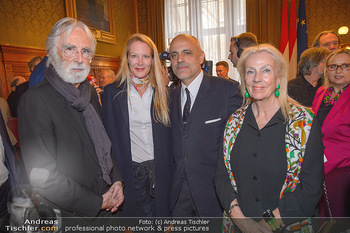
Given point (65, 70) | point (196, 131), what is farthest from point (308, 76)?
point (65, 70)

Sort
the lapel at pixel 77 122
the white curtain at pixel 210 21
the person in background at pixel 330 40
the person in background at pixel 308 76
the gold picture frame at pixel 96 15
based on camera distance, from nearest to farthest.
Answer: the lapel at pixel 77 122, the person in background at pixel 308 76, the person in background at pixel 330 40, the gold picture frame at pixel 96 15, the white curtain at pixel 210 21

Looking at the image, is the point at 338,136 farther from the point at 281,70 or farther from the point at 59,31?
the point at 59,31

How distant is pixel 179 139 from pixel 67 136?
0.82m

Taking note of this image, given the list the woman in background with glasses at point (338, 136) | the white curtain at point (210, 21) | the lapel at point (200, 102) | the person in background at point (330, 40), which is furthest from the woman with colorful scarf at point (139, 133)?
the white curtain at point (210, 21)

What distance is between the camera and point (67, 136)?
1391 millimetres

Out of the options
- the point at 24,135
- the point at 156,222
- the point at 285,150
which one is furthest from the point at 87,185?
the point at 285,150

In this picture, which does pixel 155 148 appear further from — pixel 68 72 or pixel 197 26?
pixel 197 26

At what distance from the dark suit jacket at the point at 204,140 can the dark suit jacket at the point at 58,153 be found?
0.65 m

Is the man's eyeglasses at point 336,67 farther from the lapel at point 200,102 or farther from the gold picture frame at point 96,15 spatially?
the gold picture frame at point 96,15

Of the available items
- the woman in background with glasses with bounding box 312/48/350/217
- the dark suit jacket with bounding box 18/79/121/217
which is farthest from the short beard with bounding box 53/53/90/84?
the woman in background with glasses with bounding box 312/48/350/217

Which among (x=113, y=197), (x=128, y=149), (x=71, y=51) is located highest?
(x=71, y=51)

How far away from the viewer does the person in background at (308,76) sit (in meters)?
2.71

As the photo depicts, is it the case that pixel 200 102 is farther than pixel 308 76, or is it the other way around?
pixel 308 76

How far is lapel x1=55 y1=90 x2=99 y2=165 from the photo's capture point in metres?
1.43
